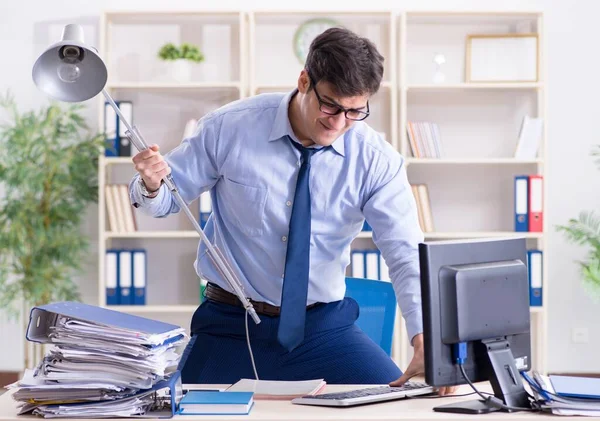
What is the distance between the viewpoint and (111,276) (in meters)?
4.82

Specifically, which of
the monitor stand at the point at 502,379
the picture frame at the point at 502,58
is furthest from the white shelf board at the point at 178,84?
the monitor stand at the point at 502,379

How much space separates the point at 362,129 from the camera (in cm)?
251

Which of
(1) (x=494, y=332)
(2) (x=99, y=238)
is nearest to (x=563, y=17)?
(2) (x=99, y=238)

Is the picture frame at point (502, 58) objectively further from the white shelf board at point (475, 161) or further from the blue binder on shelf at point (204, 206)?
the blue binder on shelf at point (204, 206)

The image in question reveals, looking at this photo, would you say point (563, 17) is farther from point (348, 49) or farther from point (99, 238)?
point (348, 49)

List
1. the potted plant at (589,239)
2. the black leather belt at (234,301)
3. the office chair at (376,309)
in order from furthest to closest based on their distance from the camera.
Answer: the potted plant at (589,239)
the office chair at (376,309)
the black leather belt at (234,301)

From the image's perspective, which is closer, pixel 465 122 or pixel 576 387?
pixel 576 387

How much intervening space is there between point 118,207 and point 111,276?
1.26 ft

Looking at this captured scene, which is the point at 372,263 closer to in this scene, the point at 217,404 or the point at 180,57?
the point at 180,57

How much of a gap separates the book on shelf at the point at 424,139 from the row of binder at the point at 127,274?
162cm

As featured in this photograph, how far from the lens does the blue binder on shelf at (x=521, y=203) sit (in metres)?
4.79

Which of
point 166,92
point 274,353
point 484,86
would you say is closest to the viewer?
point 274,353

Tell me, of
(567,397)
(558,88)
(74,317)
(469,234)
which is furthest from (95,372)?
(558,88)

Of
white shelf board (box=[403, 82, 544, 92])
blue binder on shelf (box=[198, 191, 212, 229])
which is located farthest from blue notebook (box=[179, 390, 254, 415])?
white shelf board (box=[403, 82, 544, 92])
